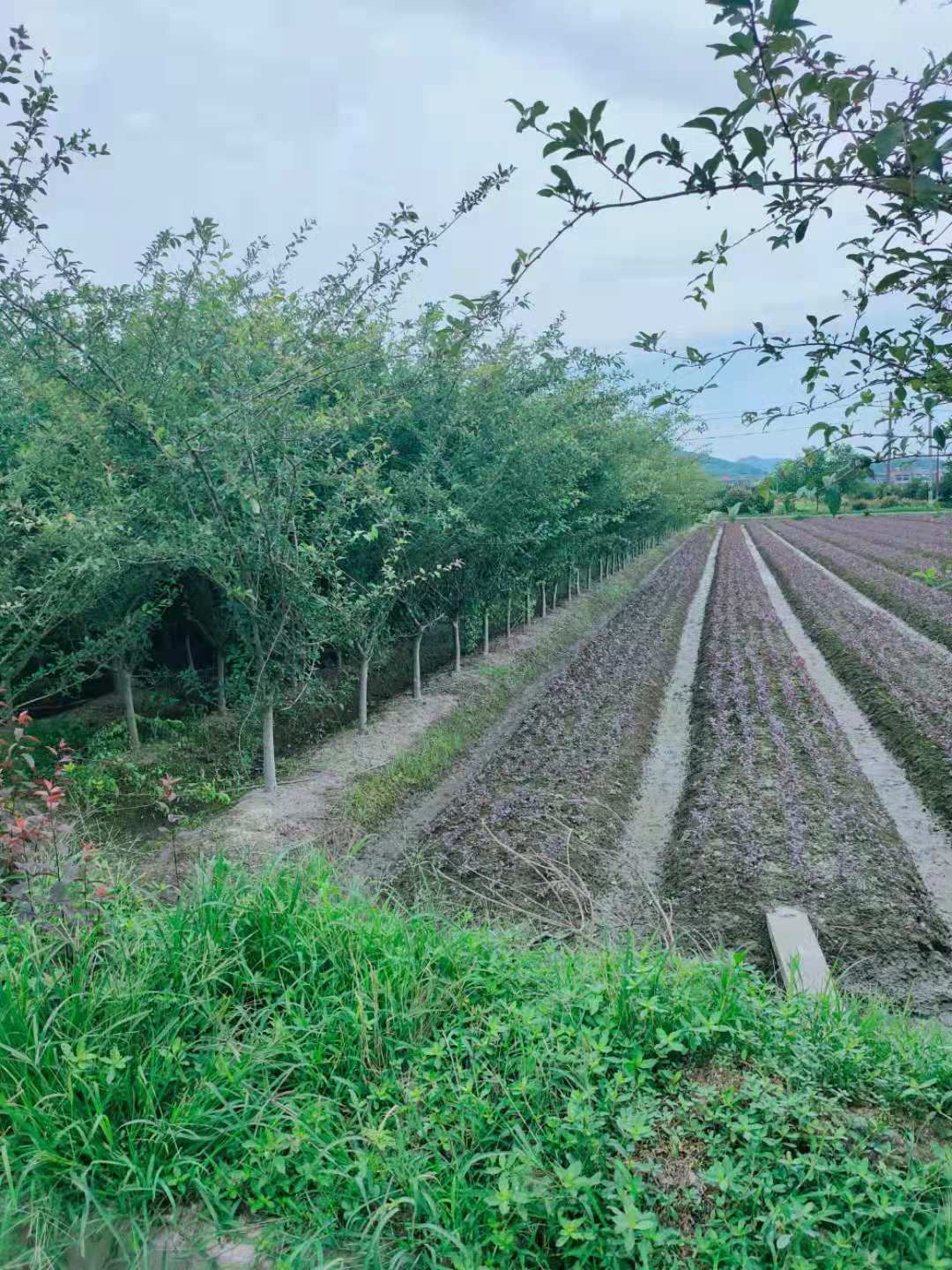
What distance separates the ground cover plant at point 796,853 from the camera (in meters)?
5.40

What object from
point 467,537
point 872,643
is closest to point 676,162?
point 467,537

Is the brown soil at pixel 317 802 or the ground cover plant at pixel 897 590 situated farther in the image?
the ground cover plant at pixel 897 590

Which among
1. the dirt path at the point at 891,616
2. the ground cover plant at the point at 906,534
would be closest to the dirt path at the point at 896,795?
the dirt path at the point at 891,616

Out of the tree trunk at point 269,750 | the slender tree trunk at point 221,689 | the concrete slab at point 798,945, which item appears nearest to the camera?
the concrete slab at point 798,945

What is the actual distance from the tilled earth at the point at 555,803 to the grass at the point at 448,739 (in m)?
0.52

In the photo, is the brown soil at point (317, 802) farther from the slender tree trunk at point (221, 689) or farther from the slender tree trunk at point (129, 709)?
the slender tree trunk at point (129, 709)

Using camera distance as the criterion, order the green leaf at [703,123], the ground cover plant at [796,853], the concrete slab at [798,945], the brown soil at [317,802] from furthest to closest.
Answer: the brown soil at [317,802] → the ground cover plant at [796,853] → the concrete slab at [798,945] → the green leaf at [703,123]

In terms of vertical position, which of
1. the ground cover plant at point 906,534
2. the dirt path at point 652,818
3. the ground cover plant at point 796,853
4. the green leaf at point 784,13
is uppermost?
the green leaf at point 784,13

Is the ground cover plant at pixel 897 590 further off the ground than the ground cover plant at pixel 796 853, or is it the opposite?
the ground cover plant at pixel 897 590

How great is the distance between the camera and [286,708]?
784 centimetres

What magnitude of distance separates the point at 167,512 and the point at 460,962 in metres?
5.19

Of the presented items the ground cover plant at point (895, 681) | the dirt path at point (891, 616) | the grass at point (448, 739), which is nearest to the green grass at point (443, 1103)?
the grass at point (448, 739)

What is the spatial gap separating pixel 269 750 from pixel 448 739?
2906 mm

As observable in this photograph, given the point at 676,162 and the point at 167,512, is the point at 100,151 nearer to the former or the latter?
the point at 167,512
